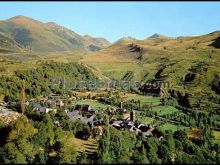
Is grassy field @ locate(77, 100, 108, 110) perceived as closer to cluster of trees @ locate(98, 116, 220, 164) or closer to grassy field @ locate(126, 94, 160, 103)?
grassy field @ locate(126, 94, 160, 103)

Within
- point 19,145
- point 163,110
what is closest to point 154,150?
point 19,145

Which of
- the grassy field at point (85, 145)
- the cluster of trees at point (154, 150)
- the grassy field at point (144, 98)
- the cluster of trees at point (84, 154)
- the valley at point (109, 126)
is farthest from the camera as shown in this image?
the grassy field at point (144, 98)

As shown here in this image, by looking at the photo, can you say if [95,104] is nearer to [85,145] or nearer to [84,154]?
[85,145]

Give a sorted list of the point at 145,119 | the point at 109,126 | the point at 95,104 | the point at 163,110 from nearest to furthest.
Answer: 1. the point at 109,126
2. the point at 145,119
3. the point at 163,110
4. the point at 95,104

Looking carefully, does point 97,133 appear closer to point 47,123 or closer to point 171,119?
point 47,123

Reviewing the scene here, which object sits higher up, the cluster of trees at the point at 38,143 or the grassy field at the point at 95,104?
the cluster of trees at the point at 38,143

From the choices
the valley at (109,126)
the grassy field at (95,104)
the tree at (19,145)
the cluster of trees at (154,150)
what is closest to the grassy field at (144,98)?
the valley at (109,126)

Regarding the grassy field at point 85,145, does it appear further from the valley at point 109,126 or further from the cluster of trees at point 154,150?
the cluster of trees at point 154,150

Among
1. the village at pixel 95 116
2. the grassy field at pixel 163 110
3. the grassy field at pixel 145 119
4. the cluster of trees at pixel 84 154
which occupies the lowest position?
the grassy field at pixel 145 119
